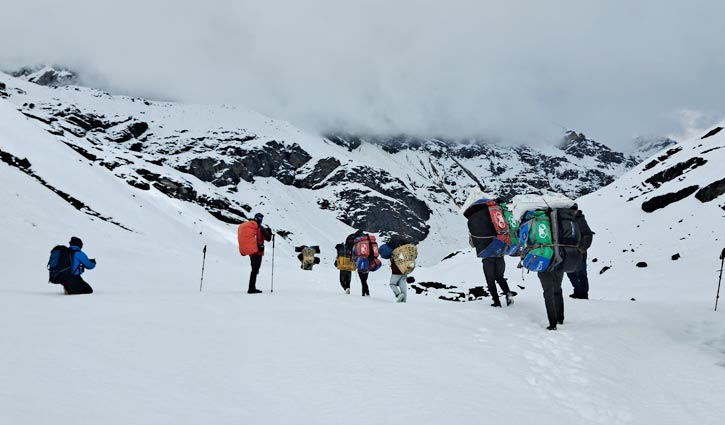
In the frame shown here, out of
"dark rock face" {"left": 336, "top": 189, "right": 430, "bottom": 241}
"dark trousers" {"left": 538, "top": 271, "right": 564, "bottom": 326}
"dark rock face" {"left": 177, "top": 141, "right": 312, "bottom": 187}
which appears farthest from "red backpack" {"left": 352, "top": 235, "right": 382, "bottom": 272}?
"dark rock face" {"left": 336, "top": 189, "right": 430, "bottom": 241}

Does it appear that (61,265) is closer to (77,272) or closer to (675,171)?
(77,272)

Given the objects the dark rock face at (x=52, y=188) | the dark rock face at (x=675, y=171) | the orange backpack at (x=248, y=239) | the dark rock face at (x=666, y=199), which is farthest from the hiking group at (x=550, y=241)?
the dark rock face at (x=675, y=171)

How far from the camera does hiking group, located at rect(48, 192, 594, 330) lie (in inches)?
256

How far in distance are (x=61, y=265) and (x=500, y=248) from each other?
885 cm

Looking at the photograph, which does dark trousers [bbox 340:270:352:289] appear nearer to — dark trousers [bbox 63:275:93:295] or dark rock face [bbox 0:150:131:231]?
dark trousers [bbox 63:275:93:295]

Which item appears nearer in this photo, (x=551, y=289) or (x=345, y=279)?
(x=551, y=289)

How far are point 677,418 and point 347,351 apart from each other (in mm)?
3032

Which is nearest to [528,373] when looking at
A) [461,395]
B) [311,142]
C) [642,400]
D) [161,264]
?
[642,400]

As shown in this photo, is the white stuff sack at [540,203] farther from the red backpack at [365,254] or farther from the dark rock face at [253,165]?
the dark rock face at [253,165]

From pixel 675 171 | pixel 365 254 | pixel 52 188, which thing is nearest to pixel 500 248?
pixel 365 254

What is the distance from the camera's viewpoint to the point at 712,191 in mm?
29297

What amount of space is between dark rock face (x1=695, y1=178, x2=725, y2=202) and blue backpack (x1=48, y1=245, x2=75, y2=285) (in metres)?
35.7

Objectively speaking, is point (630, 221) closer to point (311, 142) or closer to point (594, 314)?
point (594, 314)

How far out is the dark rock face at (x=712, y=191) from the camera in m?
28.9
